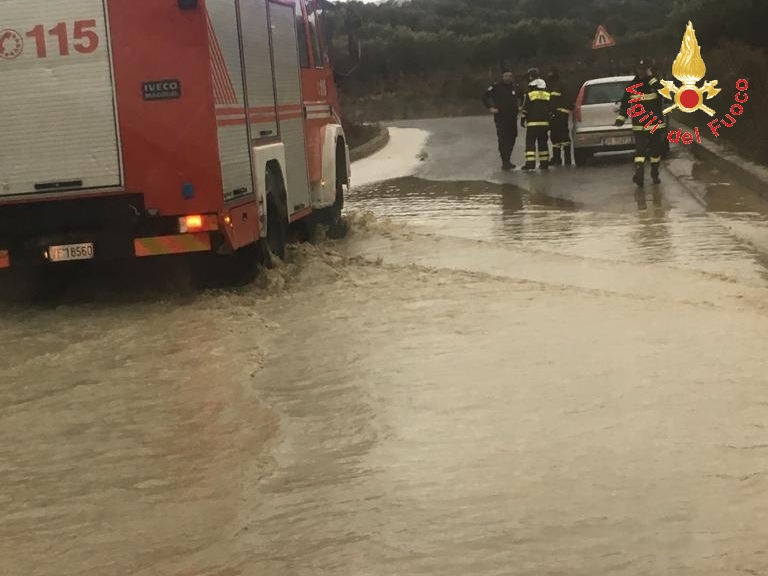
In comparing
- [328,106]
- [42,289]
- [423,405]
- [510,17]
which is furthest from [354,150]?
[510,17]

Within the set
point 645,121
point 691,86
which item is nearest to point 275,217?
point 645,121

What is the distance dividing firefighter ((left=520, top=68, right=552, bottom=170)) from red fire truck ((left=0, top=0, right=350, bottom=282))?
1110 centimetres

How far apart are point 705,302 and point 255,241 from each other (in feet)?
11.6

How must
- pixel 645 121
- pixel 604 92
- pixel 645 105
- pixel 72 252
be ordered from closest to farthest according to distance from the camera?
pixel 72 252 < pixel 645 121 < pixel 645 105 < pixel 604 92

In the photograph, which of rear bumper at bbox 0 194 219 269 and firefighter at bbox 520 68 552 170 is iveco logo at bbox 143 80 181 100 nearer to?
rear bumper at bbox 0 194 219 269

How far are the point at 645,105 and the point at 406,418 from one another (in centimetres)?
1055

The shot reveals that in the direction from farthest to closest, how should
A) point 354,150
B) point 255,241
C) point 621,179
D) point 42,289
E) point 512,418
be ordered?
point 354,150 < point 621,179 < point 42,289 < point 255,241 < point 512,418

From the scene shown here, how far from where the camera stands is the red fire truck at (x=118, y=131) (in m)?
8.63

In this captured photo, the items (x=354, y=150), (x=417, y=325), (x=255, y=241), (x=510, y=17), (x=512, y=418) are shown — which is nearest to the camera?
(x=512, y=418)

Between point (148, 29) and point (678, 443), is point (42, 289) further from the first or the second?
point (678, 443)

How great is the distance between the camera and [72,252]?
9.00 m

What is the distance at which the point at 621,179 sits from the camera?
686 inches

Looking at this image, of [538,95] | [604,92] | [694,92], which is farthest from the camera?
[694,92]

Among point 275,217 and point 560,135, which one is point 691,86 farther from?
point 275,217
